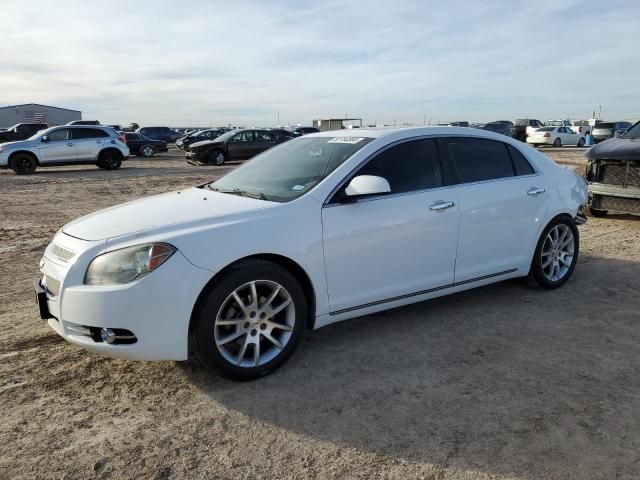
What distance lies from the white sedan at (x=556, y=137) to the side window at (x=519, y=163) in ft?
108

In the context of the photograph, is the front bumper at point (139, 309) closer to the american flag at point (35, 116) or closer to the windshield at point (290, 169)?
the windshield at point (290, 169)

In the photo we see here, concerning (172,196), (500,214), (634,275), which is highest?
(172,196)

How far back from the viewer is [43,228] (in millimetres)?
8727

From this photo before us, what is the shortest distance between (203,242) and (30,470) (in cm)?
146

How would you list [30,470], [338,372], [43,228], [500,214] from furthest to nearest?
1. [43,228]
2. [500,214]
3. [338,372]
4. [30,470]

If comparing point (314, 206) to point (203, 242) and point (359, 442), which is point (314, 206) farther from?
point (359, 442)

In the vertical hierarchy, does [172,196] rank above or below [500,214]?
above

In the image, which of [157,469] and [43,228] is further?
[43,228]

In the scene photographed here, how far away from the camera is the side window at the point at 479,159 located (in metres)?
4.61

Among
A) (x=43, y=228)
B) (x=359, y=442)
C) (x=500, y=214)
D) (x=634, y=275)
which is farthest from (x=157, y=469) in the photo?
(x=43, y=228)

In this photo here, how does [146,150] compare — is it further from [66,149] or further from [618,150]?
[618,150]

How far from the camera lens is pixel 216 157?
22062 millimetres

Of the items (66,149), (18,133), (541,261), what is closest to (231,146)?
(66,149)

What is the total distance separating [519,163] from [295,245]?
2.65m
